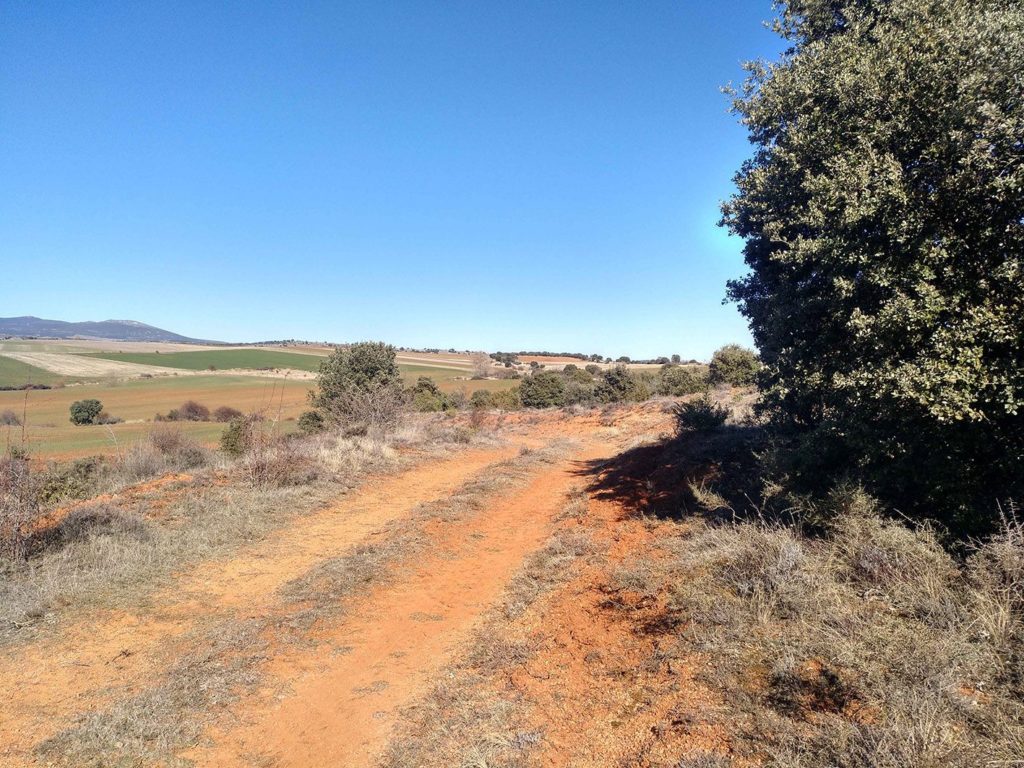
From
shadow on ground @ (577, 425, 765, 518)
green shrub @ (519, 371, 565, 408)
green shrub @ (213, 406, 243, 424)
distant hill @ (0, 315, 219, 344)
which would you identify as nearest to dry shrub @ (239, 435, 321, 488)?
shadow on ground @ (577, 425, 765, 518)

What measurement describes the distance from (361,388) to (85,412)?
2826 centimetres

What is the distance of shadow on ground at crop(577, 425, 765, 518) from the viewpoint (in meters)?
8.79

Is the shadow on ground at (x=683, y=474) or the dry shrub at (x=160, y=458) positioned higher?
the shadow on ground at (x=683, y=474)

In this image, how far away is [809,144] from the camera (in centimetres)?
625

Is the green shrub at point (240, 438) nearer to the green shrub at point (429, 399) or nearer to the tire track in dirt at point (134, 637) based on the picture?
the tire track in dirt at point (134, 637)

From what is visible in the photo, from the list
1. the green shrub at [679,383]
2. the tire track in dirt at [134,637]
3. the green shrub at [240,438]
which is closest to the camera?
the tire track in dirt at [134,637]

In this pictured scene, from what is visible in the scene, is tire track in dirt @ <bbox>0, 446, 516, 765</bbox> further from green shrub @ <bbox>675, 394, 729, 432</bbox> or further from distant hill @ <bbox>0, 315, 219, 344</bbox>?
distant hill @ <bbox>0, 315, 219, 344</bbox>

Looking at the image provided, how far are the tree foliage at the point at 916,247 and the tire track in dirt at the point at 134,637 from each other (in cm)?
708

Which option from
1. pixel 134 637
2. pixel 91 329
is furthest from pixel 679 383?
pixel 91 329

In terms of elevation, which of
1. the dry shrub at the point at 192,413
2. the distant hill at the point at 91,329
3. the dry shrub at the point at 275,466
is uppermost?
the distant hill at the point at 91,329

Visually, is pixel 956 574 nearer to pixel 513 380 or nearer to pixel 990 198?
pixel 990 198

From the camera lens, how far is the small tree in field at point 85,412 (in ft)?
Answer: 117

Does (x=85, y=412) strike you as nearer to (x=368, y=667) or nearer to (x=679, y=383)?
(x=679, y=383)

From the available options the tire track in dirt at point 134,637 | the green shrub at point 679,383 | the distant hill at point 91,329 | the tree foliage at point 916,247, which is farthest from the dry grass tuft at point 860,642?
the distant hill at point 91,329
